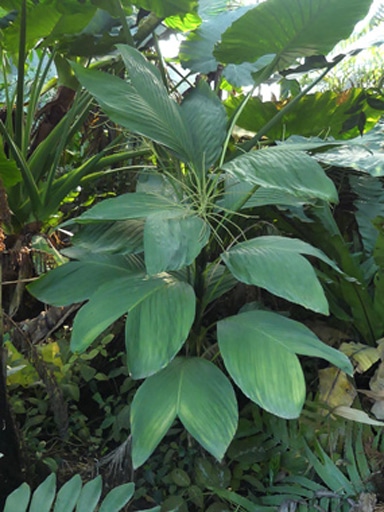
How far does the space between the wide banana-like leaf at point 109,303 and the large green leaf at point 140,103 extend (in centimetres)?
27

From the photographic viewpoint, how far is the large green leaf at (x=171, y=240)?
0.87 m

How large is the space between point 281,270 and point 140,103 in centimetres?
42

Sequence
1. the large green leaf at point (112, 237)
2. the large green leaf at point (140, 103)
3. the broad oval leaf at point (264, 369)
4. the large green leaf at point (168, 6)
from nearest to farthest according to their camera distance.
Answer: the broad oval leaf at point (264, 369)
the large green leaf at point (140, 103)
the large green leaf at point (112, 237)
the large green leaf at point (168, 6)

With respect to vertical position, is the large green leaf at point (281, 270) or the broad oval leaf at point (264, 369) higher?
the large green leaf at point (281, 270)

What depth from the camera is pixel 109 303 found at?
3.18 ft

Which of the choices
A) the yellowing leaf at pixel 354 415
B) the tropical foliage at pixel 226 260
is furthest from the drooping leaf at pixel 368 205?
the yellowing leaf at pixel 354 415

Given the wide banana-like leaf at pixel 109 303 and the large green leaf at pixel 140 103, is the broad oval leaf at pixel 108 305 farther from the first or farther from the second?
the large green leaf at pixel 140 103

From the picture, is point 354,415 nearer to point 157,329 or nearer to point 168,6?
point 157,329

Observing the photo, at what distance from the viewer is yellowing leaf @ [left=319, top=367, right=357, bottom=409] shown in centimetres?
126

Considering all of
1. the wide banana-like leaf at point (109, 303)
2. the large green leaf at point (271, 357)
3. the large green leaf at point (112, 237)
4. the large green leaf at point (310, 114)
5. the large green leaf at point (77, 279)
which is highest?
the large green leaf at point (112, 237)

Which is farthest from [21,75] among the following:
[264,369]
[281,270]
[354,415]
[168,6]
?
[354,415]

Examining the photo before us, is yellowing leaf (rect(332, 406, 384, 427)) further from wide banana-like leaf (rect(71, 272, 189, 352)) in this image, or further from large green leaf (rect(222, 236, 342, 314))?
wide banana-like leaf (rect(71, 272, 189, 352))

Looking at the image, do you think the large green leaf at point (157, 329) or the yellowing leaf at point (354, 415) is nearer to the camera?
the large green leaf at point (157, 329)

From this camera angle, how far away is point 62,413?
50.4 inches
